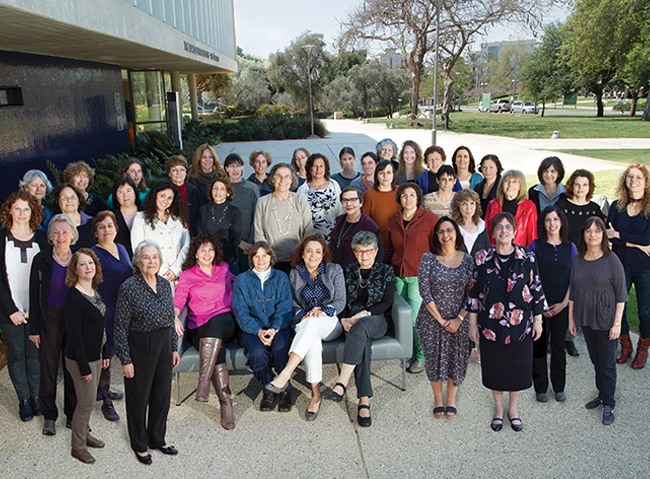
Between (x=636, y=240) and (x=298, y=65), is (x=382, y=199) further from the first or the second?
(x=298, y=65)

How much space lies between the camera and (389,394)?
5.09 metres

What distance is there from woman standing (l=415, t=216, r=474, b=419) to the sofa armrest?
248 millimetres

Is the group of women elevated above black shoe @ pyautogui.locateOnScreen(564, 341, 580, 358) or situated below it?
above

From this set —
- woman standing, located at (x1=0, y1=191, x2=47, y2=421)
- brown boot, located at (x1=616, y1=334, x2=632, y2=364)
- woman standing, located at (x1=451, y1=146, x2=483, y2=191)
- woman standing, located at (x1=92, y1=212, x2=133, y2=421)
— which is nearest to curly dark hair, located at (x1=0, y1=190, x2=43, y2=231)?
woman standing, located at (x1=0, y1=191, x2=47, y2=421)

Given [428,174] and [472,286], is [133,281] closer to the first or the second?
[472,286]

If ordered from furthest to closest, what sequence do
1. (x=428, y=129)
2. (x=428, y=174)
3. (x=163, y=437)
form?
(x=428, y=129), (x=428, y=174), (x=163, y=437)

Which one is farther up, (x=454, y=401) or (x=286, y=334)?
(x=286, y=334)

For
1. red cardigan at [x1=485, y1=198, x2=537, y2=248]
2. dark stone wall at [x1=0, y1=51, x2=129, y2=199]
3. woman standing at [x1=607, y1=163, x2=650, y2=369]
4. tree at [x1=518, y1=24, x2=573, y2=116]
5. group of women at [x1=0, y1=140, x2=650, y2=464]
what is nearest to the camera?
group of women at [x1=0, y1=140, x2=650, y2=464]

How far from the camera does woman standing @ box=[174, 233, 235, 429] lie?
4.75 m

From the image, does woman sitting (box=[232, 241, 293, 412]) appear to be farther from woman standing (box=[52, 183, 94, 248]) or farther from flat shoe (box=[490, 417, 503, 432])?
flat shoe (box=[490, 417, 503, 432])

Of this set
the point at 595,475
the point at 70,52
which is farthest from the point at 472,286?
the point at 70,52

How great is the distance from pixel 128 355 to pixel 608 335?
3.68 metres

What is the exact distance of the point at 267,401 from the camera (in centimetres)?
486

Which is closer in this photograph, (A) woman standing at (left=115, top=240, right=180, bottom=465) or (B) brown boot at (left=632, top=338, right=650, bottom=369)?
(A) woman standing at (left=115, top=240, right=180, bottom=465)
